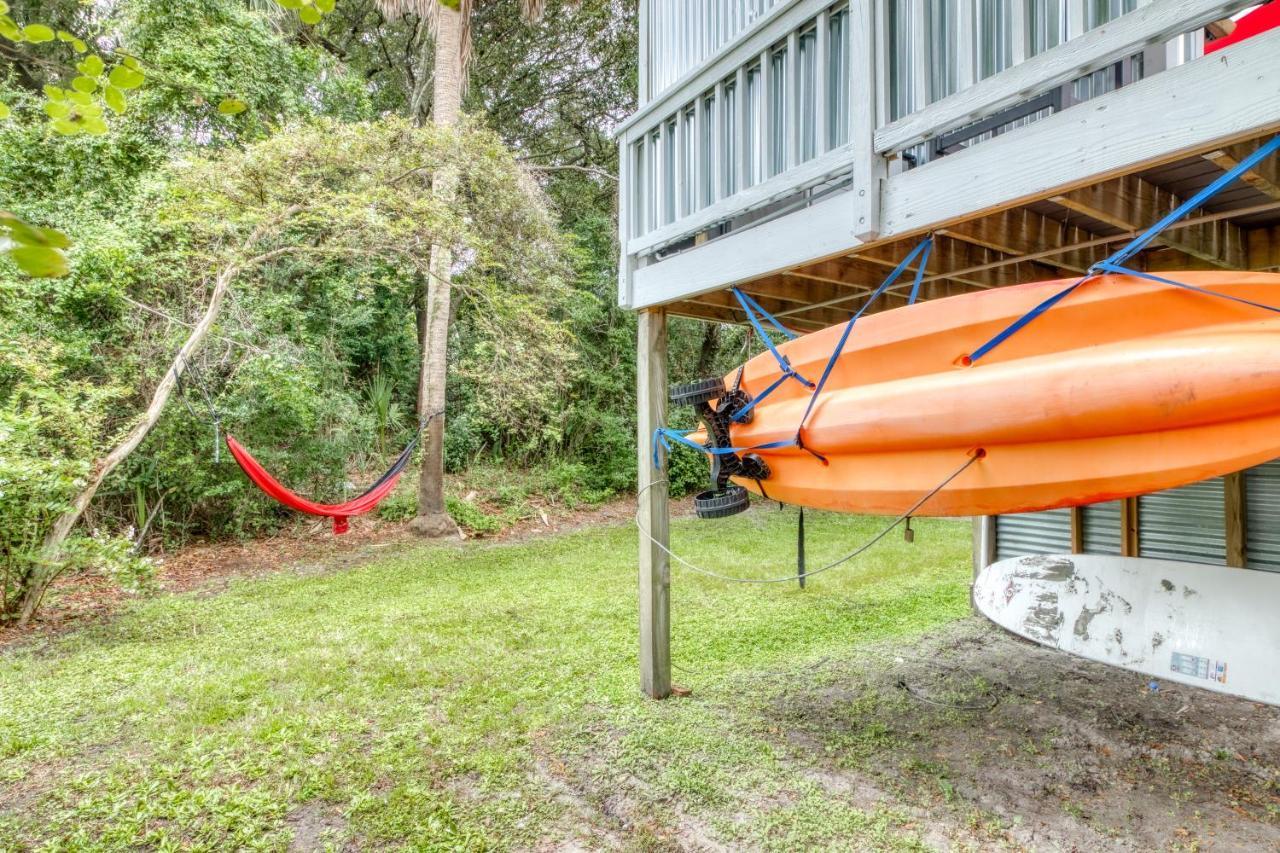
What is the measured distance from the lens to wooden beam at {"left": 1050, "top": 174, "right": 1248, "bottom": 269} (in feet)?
5.94

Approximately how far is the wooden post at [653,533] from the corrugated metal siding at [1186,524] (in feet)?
8.77

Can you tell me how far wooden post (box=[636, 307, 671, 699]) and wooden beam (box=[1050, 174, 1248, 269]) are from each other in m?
1.55

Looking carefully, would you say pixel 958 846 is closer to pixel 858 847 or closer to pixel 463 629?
pixel 858 847

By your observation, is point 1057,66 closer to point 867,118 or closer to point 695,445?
point 867,118

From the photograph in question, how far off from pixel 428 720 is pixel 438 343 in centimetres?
486

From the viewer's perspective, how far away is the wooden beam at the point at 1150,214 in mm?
1810

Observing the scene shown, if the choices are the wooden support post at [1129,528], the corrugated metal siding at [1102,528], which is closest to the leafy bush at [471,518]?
the corrugated metal siding at [1102,528]

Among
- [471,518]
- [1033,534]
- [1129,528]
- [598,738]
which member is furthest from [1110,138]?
[471,518]

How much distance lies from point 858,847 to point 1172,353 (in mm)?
1489

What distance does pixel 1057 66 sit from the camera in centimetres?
141

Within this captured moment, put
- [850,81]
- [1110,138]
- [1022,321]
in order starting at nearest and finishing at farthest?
[1110,138]
[1022,321]
[850,81]

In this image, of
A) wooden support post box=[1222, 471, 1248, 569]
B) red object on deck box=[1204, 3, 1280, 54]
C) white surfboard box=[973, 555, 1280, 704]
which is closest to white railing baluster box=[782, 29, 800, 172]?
red object on deck box=[1204, 3, 1280, 54]

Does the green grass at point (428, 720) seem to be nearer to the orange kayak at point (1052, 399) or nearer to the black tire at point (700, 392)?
the orange kayak at point (1052, 399)

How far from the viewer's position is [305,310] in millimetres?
7441
